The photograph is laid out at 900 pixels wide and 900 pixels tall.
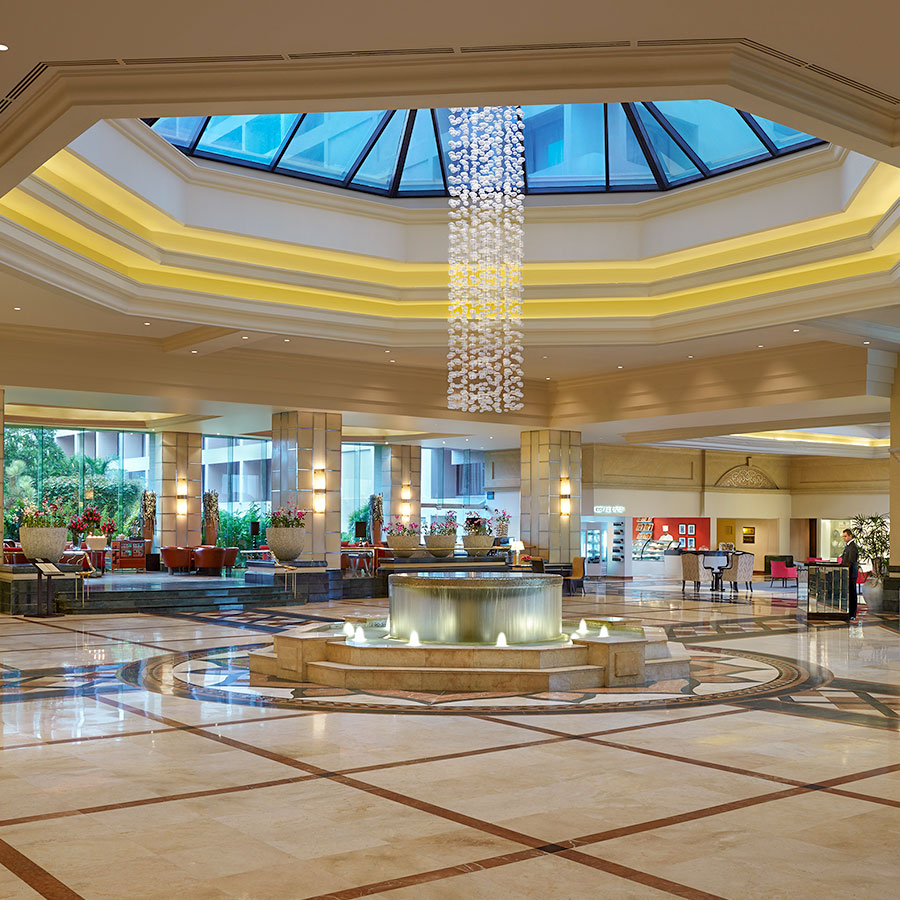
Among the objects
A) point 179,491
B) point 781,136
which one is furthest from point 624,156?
point 179,491

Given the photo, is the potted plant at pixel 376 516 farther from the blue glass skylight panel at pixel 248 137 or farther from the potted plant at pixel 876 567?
the blue glass skylight panel at pixel 248 137

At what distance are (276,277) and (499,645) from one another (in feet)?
22.9

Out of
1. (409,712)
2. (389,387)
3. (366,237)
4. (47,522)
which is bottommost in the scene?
(409,712)

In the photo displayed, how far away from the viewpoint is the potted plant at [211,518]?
82.1ft

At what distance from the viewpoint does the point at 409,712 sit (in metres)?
7.30

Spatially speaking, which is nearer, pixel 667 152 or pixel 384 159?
pixel 667 152

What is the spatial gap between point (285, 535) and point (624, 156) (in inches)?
323

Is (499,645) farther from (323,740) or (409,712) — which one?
(323,740)

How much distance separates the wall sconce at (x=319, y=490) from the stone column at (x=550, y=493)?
4730mm

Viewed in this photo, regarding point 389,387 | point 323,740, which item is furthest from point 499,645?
point 389,387

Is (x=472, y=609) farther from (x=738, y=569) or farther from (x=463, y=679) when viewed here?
(x=738, y=569)

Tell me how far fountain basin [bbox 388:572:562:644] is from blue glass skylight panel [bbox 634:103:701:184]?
21.3ft

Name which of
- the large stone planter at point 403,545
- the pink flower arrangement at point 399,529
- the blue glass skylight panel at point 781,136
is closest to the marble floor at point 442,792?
the blue glass skylight panel at point 781,136

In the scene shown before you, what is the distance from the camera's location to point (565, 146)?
13.7 m
